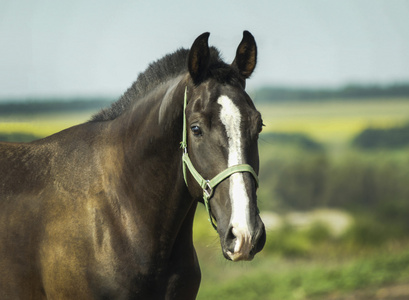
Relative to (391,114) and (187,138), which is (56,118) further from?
(391,114)

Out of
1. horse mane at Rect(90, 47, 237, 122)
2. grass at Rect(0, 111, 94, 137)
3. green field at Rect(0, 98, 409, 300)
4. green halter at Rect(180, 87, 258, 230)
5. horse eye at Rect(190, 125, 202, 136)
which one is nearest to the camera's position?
green halter at Rect(180, 87, 258, 230)

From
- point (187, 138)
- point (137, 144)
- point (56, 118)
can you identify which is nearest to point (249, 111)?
point (187, 138)

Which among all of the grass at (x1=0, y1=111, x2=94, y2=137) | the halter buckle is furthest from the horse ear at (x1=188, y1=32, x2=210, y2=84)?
the grass at (x1=0, y1=111, x2=94, y2=137)

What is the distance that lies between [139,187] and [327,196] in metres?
6.04

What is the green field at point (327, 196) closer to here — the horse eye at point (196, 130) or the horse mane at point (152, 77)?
the horse mane at point (152, 77)

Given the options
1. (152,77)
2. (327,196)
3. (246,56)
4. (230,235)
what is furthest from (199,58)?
(327,196)

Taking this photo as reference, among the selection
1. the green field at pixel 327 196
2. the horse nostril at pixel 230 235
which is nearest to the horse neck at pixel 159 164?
the horse nostril at pixel 230 235

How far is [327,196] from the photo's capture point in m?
8.43

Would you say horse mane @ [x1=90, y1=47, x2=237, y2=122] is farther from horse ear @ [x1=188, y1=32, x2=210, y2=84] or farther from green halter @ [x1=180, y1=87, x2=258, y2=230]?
green halter @ [x1=180, y1=87, x2=258, y2=230]

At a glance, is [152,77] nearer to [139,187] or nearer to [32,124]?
[139,187]

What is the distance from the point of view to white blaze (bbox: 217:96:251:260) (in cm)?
236

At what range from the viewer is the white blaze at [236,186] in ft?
7.74

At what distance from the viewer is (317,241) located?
816cm

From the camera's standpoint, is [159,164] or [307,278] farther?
[307,278]
